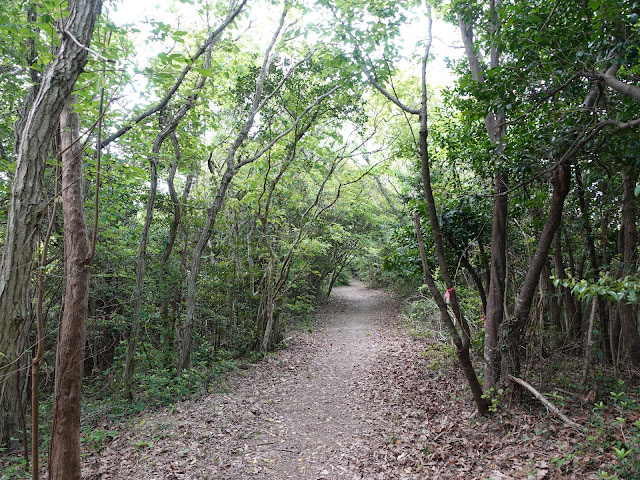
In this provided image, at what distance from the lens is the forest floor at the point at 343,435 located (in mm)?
4359

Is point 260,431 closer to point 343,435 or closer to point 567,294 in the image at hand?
point 343,435

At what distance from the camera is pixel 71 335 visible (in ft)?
10.8

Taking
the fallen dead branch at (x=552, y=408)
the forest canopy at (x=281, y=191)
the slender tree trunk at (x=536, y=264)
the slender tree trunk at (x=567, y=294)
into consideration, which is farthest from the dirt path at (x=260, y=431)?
the slender tree trunk at (x=567, y=294)

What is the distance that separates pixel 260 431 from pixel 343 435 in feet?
4.24

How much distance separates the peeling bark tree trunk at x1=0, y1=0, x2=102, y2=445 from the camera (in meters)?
3.28

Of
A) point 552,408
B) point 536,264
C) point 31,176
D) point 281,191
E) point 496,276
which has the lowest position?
point 552,408

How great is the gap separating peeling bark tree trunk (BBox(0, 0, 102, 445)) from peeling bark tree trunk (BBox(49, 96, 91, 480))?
24cm

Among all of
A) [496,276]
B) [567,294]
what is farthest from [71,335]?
[567,294]

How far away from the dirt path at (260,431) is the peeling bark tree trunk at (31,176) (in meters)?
2.25

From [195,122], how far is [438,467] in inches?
292

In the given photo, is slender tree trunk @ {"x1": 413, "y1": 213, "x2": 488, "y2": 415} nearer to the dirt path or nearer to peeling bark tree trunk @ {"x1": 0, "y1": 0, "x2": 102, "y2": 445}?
the dirt path

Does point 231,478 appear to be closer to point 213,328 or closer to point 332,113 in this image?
point 213,328

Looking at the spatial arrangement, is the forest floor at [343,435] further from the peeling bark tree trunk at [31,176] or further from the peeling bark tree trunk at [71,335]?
the peeling bark tree trunk at [31,176]

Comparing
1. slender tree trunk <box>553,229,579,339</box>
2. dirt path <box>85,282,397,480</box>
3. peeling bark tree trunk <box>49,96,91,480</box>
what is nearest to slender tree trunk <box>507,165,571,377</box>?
slender tree trunk <box>553,229,579,339</box>
